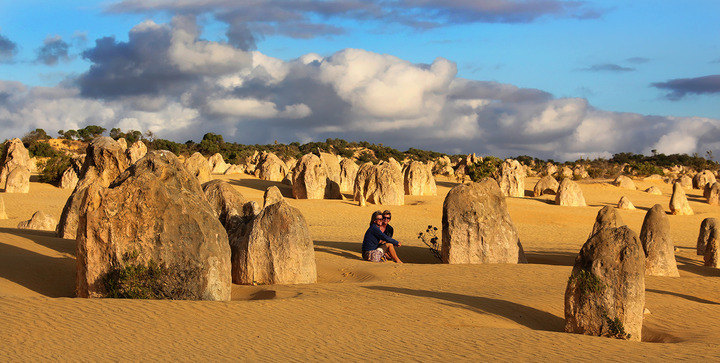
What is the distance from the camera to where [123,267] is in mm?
10367

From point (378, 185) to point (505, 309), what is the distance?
22.2m

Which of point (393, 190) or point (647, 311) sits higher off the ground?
point (393, 190)

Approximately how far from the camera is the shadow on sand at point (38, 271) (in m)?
11.5

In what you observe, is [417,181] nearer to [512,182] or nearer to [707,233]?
[512,182]

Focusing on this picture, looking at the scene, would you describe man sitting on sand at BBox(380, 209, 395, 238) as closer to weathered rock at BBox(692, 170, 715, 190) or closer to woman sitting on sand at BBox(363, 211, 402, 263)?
woman sitting on sand at BBox(363, 211, 402, 263)

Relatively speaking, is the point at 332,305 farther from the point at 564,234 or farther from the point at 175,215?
the point at 564,234

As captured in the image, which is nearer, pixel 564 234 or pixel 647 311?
pixel 647 311

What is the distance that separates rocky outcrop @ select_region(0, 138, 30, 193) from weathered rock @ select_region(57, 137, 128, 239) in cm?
1257

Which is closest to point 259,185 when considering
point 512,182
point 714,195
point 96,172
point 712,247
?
point 512,182

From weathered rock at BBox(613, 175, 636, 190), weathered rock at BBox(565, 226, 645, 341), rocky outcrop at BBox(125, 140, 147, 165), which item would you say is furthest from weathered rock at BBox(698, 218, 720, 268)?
weathered rock at BBox(613, 175, 636, 190)

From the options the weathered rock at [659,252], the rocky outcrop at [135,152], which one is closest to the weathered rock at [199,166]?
the rocky outcrop at [135,152]

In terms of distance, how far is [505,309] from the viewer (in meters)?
10.7

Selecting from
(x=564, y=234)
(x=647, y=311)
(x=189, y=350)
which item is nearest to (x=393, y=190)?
(x=564, y=234)

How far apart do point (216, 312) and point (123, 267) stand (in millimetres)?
1919
